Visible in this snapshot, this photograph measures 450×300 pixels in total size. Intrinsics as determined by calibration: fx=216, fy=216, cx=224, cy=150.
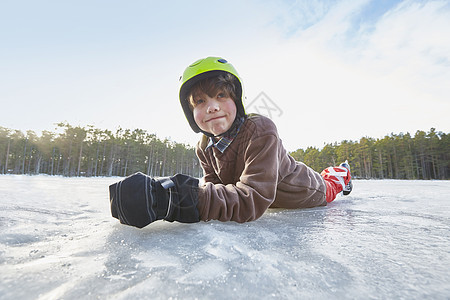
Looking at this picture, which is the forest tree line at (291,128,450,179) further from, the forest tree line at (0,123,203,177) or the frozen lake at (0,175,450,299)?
the frozen lake at (0,175,450,299)

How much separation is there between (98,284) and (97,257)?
0.23m

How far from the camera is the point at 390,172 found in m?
49.0

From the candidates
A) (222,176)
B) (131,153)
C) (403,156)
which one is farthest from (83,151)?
(403,156)

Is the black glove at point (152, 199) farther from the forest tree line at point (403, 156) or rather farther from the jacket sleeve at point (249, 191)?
the forest tree line at point (403, 156)

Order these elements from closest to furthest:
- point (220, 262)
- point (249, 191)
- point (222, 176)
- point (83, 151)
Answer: point (220, 262)
point (249, 191)
point (222, 176)
point (83, 151)

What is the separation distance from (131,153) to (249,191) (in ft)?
168

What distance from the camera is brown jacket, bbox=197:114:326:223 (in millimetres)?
1313

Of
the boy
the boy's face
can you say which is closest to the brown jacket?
the boy

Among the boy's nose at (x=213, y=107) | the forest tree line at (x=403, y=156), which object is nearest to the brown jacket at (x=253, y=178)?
the boy's nose at (x=213, y=107)

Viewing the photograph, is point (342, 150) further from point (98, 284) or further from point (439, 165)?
point (98, 284)

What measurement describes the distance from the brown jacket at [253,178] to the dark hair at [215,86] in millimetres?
297

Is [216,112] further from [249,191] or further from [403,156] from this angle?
[403,156]

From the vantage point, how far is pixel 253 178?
1454mm

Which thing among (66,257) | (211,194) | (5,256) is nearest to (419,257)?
(211,194)
